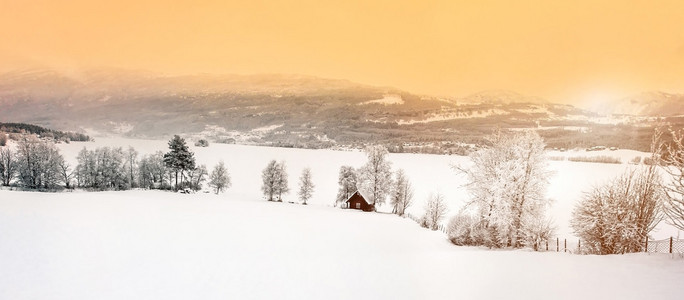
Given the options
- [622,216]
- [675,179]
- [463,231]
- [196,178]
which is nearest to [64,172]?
[196,178]

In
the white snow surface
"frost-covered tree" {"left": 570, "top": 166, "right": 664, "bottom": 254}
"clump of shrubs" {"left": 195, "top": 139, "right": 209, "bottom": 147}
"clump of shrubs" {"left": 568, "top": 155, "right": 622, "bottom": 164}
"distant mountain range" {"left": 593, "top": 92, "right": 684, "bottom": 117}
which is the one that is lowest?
"frost-covered tree" {"left": 570, "top": 166, "right": 664, "bottom": 254}

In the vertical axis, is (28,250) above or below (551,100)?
below

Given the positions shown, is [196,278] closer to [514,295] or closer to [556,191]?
[514,295]

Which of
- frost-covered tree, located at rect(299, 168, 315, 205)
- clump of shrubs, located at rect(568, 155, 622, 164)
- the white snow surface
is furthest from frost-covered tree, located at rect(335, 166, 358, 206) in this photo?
clump of shrubs, located at rect(568, 155, 622, 164)

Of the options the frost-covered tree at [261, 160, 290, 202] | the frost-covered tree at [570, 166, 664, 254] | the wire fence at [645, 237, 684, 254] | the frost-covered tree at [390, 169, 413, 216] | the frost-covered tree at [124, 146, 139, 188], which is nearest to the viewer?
the wire fence at [645, 237, 684, 254]

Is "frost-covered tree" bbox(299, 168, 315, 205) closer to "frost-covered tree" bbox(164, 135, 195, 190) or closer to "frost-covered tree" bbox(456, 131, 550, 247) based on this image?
"frost-covered tree" bbox(164, 135, 195, 190)

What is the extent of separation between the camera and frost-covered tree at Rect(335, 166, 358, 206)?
32.1 meters

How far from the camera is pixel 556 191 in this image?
23969mm

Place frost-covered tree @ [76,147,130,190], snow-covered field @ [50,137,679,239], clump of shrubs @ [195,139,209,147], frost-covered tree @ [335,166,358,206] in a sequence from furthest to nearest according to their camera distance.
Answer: clump of shrubs @ [195,139,209,147] < snow-covered field @ [50,137,679,239] < frost-covered tree @ [335,166,358,206] < frost-covered tree @ [76,147,130,190]

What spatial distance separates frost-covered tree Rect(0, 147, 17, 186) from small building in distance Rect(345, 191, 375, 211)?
2853 centimetres

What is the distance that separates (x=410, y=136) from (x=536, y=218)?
21910mm

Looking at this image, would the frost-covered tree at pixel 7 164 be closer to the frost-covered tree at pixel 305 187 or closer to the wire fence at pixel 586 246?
the frost-covered tree at pixel 305 187

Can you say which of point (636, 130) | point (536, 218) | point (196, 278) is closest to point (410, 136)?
point (636, 130)

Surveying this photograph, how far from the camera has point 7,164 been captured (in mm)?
29141
